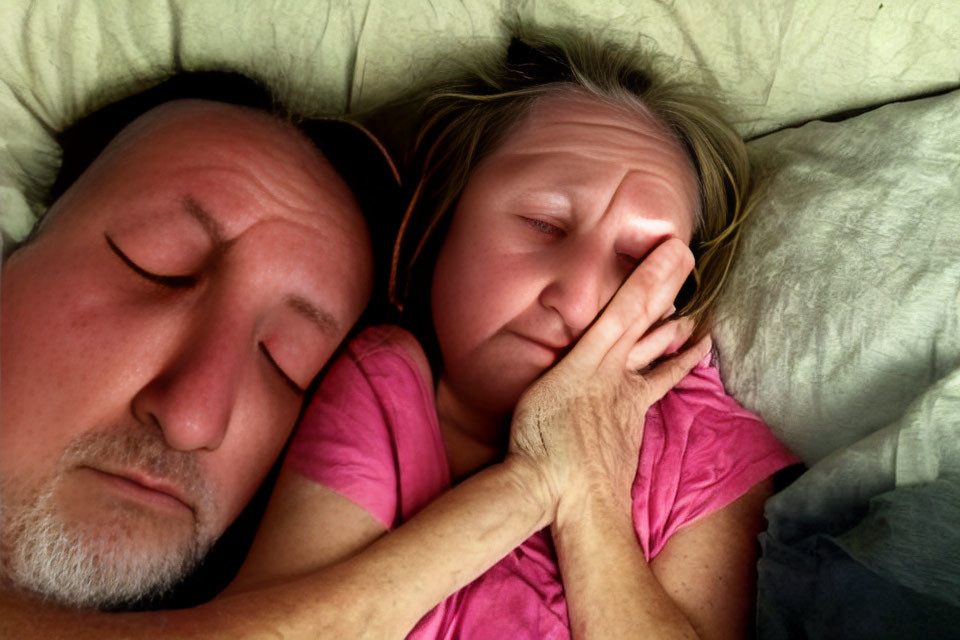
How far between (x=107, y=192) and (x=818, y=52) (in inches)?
50.1

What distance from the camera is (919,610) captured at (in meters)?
0.84

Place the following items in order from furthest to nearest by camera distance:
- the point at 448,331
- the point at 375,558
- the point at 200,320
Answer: the point at 448,331 < the point at 200,320 < the point at 375,558

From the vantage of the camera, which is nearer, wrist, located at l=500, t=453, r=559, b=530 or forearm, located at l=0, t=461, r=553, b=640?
forearm, located at l=0, t=461, r=553, b=640

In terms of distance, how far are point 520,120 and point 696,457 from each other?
0.67m

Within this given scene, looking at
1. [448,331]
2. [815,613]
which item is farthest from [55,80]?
[815,613]

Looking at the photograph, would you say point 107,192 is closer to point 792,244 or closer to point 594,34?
point 594,34

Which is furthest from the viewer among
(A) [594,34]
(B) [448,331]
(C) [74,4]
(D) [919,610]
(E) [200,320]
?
(A) [594,34]

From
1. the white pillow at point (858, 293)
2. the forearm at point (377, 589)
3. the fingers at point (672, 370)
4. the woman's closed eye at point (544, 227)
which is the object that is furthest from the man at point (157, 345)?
the white pillow at point (858, 293)

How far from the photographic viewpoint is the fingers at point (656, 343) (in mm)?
1312

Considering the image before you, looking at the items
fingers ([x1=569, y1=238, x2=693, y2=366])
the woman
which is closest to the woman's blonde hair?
the woman

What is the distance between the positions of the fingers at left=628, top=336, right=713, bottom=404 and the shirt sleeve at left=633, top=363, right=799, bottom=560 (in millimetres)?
33

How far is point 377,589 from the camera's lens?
3.02 ft

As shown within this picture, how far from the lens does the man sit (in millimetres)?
957

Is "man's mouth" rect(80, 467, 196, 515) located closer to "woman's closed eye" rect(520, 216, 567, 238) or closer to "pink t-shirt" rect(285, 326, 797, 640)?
"pink t-shirt" rect(285, 326, 797, 640)
